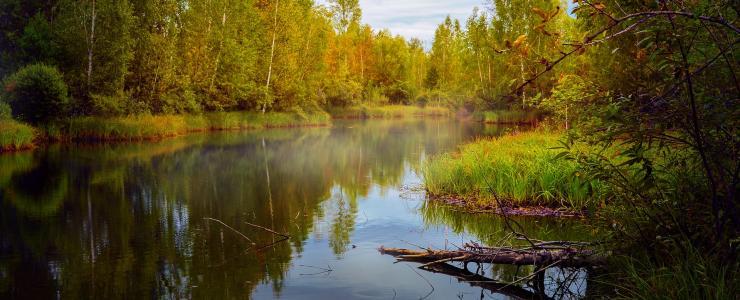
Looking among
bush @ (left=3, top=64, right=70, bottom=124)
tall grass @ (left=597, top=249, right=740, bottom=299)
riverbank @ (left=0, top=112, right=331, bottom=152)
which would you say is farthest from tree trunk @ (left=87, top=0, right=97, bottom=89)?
tall grass @ (left=597, top=249, right=740, bottom=299)

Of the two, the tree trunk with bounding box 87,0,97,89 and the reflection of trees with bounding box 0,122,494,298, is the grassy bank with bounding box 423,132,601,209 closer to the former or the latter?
the reflection of trees with bounding box 0,122,494,298

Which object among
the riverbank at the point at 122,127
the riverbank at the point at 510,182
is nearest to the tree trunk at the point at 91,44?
the riverbank at the point at 122,127

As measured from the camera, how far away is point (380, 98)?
274 ft

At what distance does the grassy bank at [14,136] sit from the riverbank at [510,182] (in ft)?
73.6

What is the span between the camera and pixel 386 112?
3078 inches

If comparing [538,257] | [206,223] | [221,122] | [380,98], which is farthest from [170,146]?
[380,98]

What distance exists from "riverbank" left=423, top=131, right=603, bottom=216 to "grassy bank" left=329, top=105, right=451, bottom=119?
54.9 m

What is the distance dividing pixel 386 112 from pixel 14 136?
5320 cm

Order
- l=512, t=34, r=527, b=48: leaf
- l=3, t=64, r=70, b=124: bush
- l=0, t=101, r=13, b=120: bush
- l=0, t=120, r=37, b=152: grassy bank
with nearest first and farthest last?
l=512, t=34, r=527, b=48: leaf
l=0, t=120, r=37, b=152: grassy bank
l=0, t=101, r=13, b=120: bush
l=3, t=64, r=70, b=124: bush

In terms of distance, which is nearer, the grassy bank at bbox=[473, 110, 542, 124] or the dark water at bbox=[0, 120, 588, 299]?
the dark water at bbox=[0, 120, 588, 299]

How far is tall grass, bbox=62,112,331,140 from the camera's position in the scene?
3488 cm

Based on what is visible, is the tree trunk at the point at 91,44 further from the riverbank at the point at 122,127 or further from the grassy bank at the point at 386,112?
the grassy bank at the point at 386,112

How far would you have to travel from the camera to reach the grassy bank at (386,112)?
238ft

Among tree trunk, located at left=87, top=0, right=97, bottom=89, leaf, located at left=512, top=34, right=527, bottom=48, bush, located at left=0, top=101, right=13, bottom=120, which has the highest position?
tree trunk, located at left=87, top=0, right=97, bottom=89
